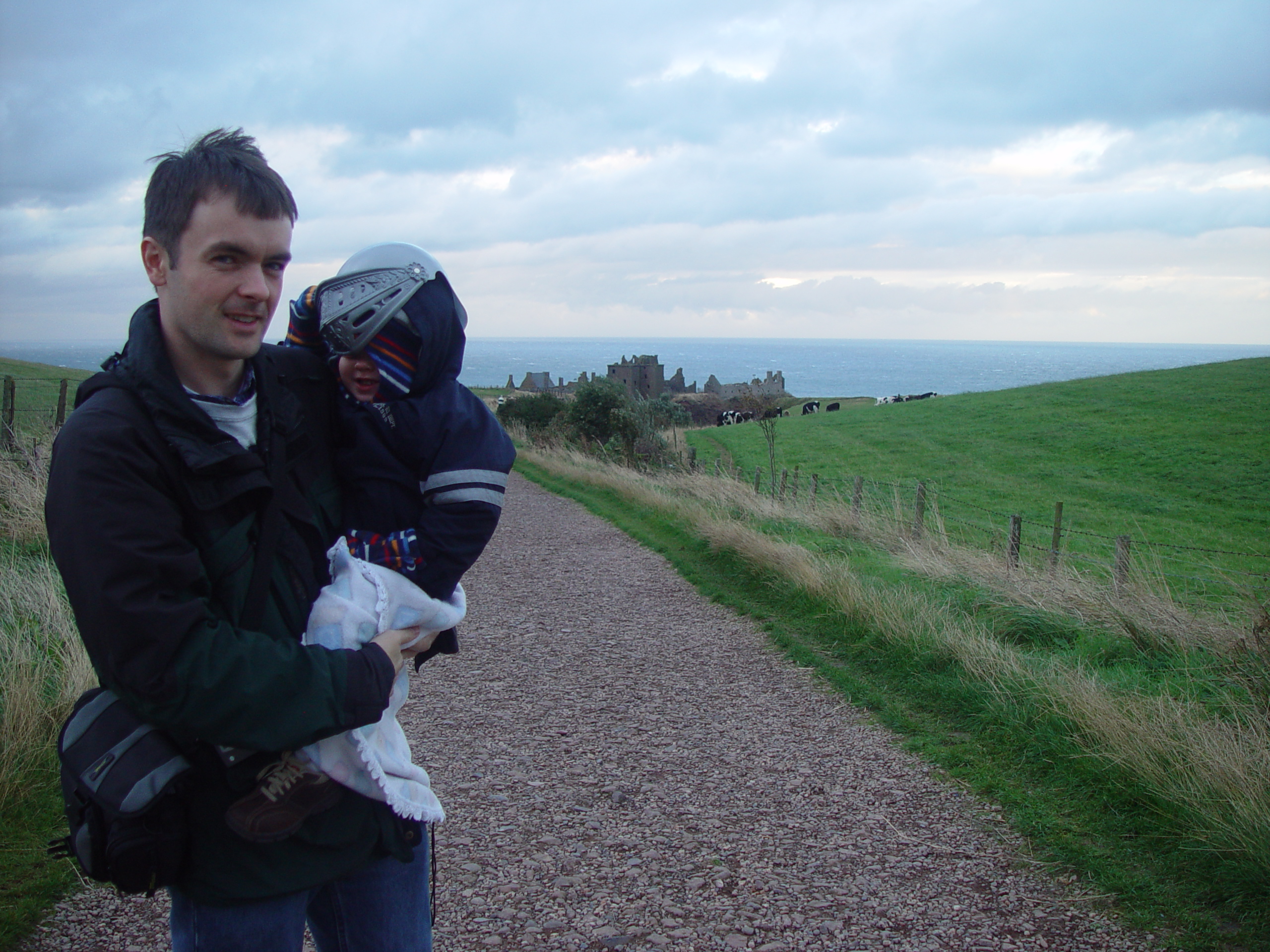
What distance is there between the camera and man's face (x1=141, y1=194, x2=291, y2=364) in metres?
1.51

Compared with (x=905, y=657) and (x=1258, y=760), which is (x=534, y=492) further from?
(x=1258, y=760)

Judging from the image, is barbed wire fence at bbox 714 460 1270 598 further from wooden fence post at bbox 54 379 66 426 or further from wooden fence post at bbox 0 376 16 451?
wooden fence post at bbox 0 376 16 451

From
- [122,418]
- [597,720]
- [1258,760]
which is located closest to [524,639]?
[597,720]

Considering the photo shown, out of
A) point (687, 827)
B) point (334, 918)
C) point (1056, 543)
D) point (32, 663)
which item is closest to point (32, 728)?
point (32, 663)

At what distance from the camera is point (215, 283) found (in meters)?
1.51

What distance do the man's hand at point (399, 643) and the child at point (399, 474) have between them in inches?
0.8

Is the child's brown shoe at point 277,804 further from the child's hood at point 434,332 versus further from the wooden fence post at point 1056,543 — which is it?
the wooden fence post at point 1056,543

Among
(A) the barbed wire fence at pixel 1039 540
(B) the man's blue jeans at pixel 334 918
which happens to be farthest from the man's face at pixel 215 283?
(A) the barbed wire fence at pixel 1039 540

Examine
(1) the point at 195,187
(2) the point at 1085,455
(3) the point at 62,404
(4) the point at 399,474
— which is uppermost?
(1) the point at 195,187

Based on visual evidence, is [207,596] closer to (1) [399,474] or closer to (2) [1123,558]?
(1) [399,474]

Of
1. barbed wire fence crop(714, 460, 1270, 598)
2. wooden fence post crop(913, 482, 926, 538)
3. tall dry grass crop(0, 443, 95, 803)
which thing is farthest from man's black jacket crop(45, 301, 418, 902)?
wooden fence post crop(913, 482, 926, 538)

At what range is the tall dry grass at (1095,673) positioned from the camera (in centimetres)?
372

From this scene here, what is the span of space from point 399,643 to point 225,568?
1.17ft

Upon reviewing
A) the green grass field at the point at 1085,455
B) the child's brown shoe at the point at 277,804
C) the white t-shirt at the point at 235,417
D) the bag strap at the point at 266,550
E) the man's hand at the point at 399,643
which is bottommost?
the green grass field at the point at 1085,455
